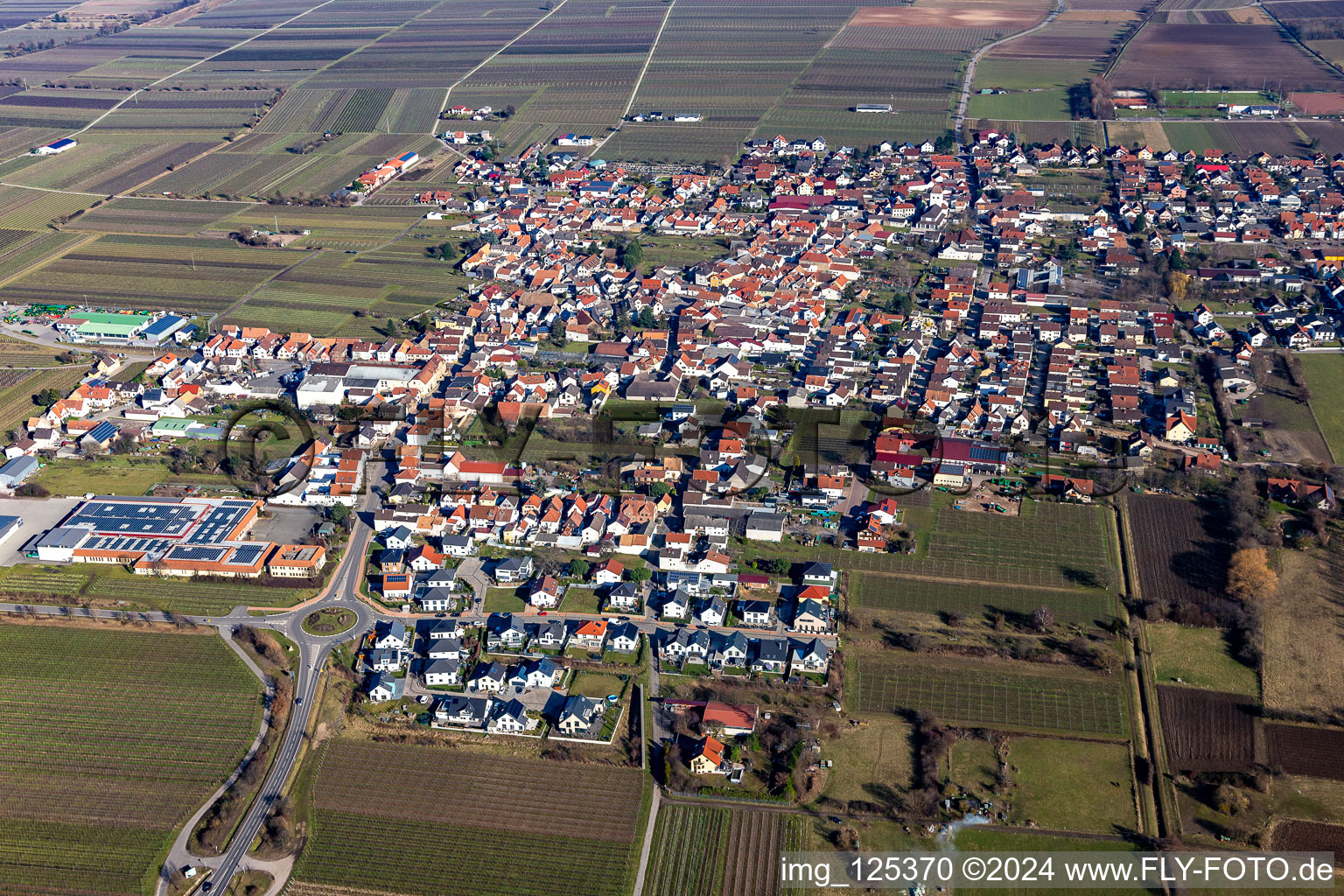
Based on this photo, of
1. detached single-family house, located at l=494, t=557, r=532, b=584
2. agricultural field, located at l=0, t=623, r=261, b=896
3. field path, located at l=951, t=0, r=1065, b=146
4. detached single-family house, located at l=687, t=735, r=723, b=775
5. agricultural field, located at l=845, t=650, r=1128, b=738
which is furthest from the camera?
field path, located at l=951, t=0, r=1065, b=146

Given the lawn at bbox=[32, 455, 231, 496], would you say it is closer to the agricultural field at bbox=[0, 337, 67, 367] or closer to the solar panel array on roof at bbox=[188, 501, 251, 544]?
the solar panel array on roof at bbox=[188, 501, 251, 544]

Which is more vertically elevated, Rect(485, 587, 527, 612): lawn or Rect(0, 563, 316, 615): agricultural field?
Rect(0, 563, 316, 615): agricultural field

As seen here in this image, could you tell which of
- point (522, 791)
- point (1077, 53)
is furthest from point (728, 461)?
point (1077, 53)

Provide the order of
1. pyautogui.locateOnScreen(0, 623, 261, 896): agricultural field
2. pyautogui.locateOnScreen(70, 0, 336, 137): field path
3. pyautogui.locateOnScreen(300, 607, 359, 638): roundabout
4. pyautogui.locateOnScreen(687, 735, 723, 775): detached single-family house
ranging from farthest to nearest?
pyautogui.locateOnScreen(70, 0, 336, 137): field path → pyautogui.locateOnScreen(300, 607, 359, 638): roundabout → pyautogui.locateOnScreen(687, 735, 723, 775): detached single-family house → pyautogui.locateOnScreen(0, 623, 261, 896): agricultural field

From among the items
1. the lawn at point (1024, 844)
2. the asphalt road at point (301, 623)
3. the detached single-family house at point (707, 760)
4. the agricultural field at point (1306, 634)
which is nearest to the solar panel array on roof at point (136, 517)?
the asphalt road at point (301, 623)

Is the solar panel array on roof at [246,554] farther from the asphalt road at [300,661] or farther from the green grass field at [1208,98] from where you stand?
the green grass field at [1208,98]

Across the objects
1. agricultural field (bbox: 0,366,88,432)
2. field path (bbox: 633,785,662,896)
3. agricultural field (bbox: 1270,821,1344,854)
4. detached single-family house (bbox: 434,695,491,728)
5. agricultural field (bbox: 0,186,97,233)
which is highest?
agricultural field (bbox: 0,186,97,233)

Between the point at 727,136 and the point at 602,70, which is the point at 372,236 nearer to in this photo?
the point at 727,136

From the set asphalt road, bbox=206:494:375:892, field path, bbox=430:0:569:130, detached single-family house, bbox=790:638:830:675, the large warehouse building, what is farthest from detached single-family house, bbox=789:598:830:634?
field path, bbox=430:0:569:130
